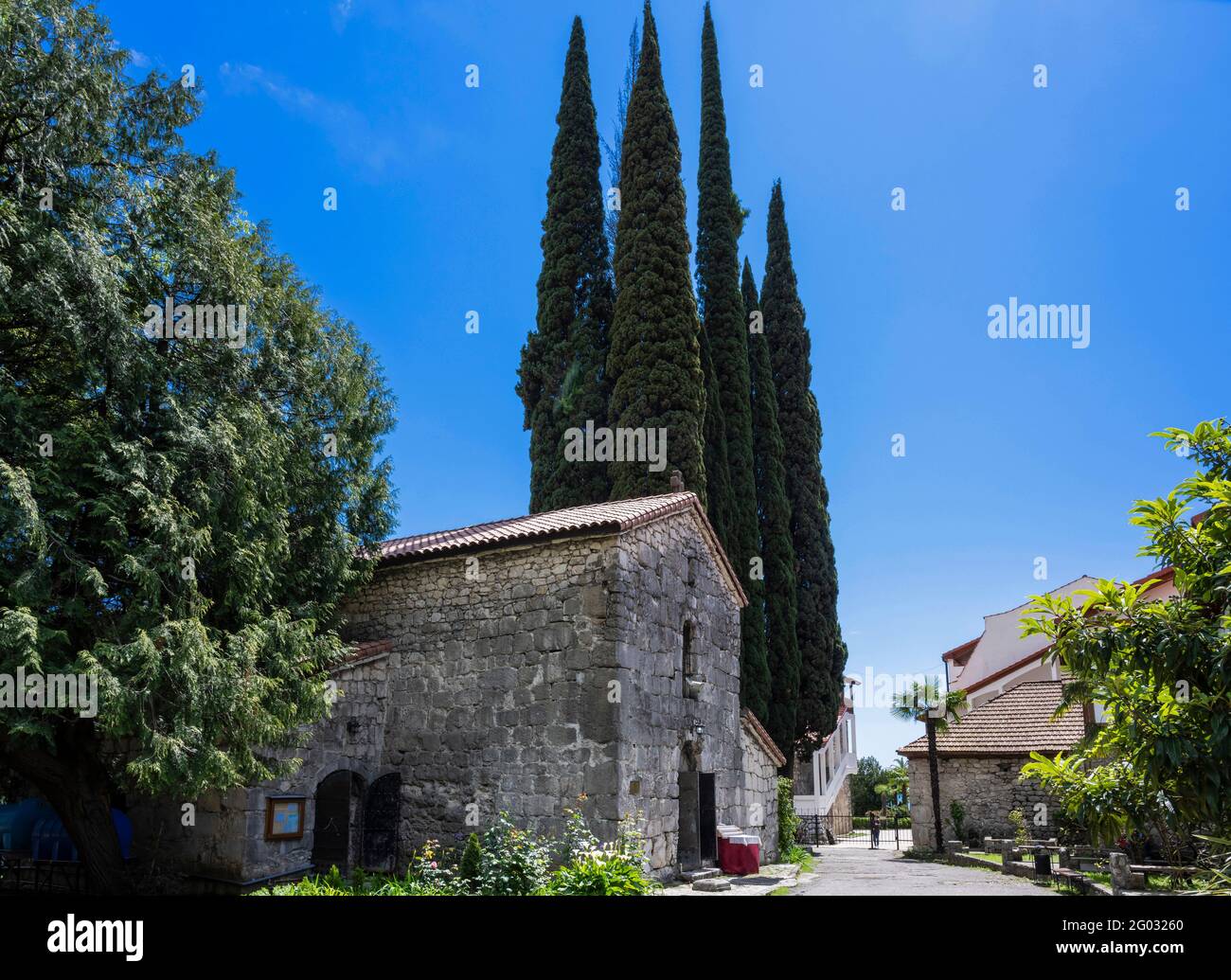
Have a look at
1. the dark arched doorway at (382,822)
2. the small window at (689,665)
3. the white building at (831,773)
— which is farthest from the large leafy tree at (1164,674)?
the white building at (831,773)

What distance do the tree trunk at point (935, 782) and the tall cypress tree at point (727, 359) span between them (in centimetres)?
426

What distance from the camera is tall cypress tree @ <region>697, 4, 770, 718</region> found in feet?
75.1

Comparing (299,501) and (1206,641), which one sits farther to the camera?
(299,501)

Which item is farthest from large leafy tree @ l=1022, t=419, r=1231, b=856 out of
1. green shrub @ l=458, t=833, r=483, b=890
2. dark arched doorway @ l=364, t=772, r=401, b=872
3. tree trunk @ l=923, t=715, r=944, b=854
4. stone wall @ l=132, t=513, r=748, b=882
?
tree trunk @ l=923, t=715, r=944, b=854

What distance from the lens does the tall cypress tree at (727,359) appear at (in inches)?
901

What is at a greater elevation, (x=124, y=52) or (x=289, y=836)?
(x=124, y=52)

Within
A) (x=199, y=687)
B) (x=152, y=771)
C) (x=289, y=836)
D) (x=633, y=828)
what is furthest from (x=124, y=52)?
(x=633, y=828)

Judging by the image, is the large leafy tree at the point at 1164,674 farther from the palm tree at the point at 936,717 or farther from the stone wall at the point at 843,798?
the stone wall at the point at 843,798

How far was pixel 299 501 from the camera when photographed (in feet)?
42.8

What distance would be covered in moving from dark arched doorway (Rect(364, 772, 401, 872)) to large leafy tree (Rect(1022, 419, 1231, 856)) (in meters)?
10.6

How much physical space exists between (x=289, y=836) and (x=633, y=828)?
14.9 feet

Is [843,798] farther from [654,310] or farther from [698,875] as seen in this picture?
[698,875]

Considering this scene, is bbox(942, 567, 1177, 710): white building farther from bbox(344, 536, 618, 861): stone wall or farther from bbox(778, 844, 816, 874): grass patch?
bbox(344, 536, 618, 861): stone wall
